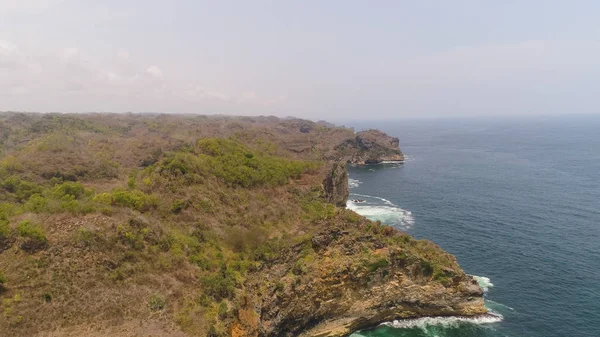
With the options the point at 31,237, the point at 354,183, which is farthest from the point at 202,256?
the point at 354,183

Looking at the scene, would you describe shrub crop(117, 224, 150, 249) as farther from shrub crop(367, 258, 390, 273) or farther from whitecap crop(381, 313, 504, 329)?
whitecap crop(381, 313, 504, 329)

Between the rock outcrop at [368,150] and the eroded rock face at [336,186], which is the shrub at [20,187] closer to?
the eroded rock face at [336,186]

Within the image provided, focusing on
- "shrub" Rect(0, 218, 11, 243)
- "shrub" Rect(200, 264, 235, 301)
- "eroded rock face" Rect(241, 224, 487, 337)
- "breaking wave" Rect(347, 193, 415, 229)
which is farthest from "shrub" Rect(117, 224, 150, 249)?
"breaking wave" Rect(347, 193, 415, 229)

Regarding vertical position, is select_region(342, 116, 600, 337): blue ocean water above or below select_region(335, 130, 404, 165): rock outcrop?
below

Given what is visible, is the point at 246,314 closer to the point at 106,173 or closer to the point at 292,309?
the point at 292,309

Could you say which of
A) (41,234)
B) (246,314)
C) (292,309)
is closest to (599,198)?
(292,309)

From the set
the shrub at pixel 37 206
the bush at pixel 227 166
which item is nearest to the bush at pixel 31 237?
the shrub at pixel 37 206
